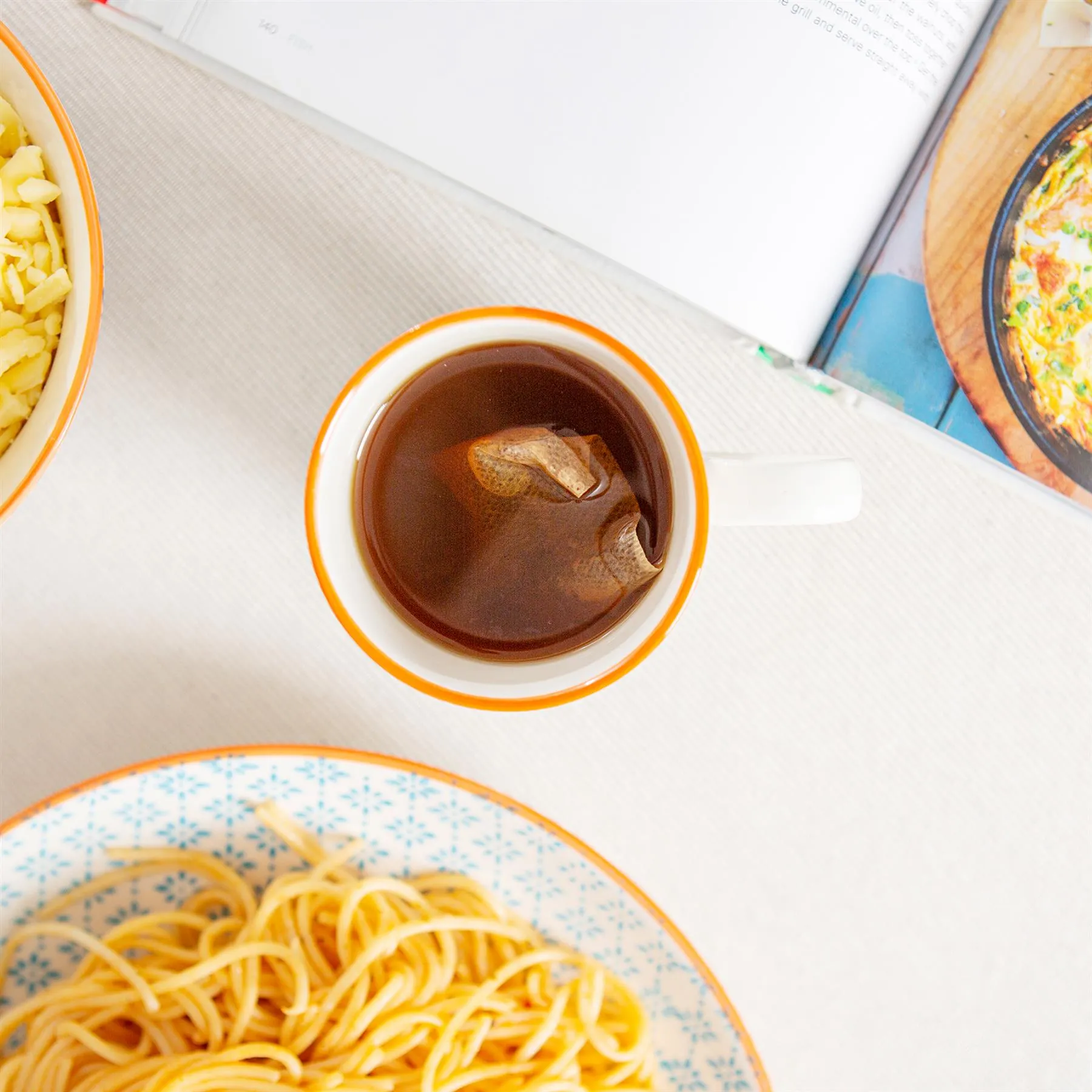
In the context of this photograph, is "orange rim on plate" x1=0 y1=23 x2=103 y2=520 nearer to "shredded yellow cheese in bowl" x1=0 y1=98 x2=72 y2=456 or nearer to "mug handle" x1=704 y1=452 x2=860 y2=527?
"shredded yellow cheese in bowl" x1=0 y1=98 x2=72 y2=456

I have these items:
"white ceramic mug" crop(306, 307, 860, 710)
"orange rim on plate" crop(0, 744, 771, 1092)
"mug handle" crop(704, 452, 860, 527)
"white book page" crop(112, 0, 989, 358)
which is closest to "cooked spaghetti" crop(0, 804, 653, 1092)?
"orange rim on plate" crop(0, 744, 771, 1092)

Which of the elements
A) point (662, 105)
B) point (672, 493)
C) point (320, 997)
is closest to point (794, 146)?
point (662, 105)

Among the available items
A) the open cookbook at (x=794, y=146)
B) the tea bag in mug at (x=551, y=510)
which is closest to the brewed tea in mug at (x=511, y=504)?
the tea bag in mug at (x=551, y=510)

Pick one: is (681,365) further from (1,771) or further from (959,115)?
(1,771)

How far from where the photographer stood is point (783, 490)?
1.39 feet

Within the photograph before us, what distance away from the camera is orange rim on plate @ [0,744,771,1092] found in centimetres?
50

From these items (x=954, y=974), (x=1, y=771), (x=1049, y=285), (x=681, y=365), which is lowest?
(x=1, y=771)

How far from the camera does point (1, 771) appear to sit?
1.89 ft

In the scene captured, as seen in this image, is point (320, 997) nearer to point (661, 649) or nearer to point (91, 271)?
point (661, 649)

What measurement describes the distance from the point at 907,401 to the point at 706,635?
0.59 ft

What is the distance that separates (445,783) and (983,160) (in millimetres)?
454

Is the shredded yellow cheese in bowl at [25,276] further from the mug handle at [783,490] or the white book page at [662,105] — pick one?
the mug handle at [783,490]

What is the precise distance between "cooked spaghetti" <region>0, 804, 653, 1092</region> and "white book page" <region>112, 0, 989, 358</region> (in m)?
0.39

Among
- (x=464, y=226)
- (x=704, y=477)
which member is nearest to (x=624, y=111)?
(x=464, y=226)
